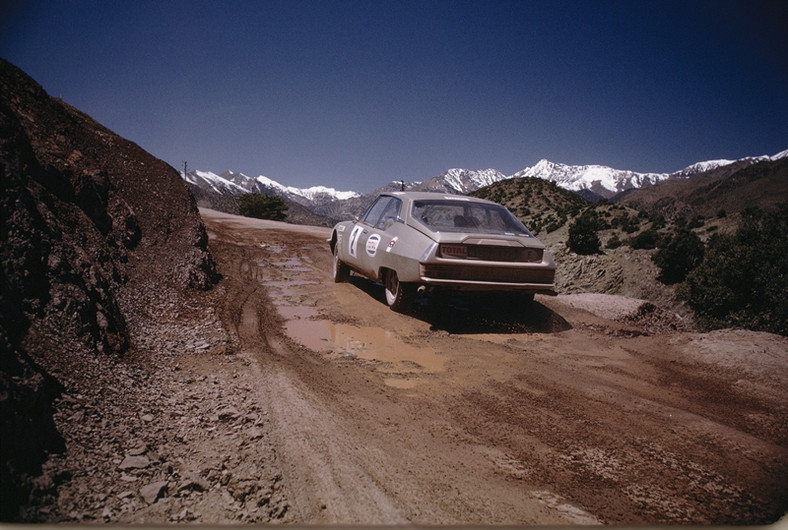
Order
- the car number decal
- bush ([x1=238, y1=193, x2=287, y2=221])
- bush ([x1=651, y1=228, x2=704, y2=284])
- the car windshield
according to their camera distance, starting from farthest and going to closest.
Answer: bush ([x1=238, y1=193, x2=287, y2=221]) < bush ([x1=651, y1=228, x2=704, y2=284]) < the car number decal < the car windshield

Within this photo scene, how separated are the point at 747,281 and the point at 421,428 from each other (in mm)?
14185

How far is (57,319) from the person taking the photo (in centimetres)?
243

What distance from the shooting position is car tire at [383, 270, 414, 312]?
4770mm

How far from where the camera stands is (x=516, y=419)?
8.01 feet

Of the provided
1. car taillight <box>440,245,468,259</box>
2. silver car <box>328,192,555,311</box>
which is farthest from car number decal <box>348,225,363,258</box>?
car taillight <box>440,245,468,259</box>

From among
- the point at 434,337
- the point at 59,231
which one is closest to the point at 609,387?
the point at 434,337

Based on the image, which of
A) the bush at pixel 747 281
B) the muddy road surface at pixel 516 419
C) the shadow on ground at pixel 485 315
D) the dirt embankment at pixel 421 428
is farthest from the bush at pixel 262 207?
the dirt embankment at pixel 421 428

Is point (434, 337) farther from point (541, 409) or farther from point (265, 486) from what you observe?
point (265, 486)

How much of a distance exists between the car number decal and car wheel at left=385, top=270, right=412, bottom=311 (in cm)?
106

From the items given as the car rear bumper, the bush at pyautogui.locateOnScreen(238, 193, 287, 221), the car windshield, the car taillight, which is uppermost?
the bush at pyautogui.locateOnScreen(238, 193, 287, 221)

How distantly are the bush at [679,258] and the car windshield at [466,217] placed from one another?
53.3 ft

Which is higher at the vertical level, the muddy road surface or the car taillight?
the car taillight

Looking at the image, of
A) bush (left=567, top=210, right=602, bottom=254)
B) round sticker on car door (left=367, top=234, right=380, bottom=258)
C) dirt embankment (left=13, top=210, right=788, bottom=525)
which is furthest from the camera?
bush (left=567, top=210, right=602, bottom=254)

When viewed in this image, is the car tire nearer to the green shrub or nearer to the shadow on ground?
the shadow on ground
